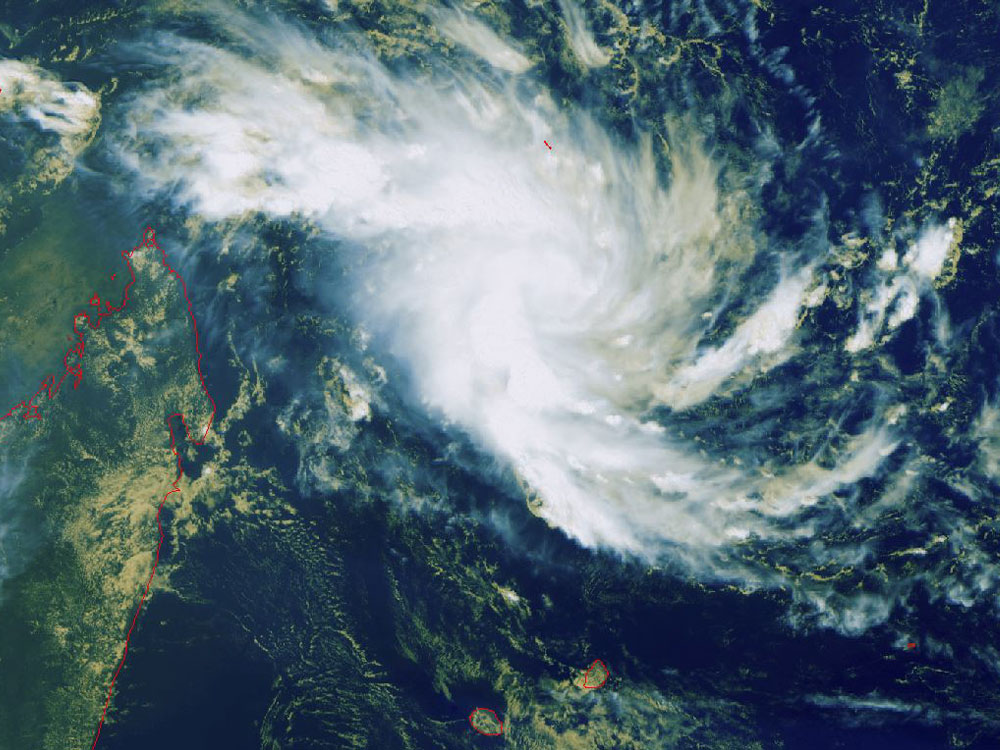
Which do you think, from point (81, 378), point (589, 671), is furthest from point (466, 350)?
point (81, 378)

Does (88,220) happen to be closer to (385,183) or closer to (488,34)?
(385,183)

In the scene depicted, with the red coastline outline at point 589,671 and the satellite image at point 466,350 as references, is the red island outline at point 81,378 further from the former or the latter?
the red coastline outline at point 589,671

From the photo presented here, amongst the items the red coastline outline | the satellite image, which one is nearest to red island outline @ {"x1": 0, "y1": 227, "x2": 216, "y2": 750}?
the satellite image

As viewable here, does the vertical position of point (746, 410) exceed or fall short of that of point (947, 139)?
it falls short

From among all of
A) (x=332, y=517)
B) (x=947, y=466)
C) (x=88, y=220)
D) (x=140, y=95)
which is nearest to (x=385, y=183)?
(x=140, y=95)

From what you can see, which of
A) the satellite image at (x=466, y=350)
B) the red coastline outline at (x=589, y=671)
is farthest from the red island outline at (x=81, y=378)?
the red coastline outline at (x=589, y=671)

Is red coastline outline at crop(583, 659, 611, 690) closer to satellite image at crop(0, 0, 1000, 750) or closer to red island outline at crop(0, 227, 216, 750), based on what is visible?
satellite image at crop(0, 0, 1000, 750)
